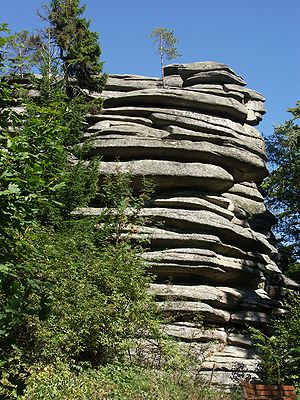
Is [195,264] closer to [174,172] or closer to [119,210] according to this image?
[119,210]

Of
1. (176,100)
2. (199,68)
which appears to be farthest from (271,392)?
(199,68)

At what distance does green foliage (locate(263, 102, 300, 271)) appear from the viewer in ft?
78.0

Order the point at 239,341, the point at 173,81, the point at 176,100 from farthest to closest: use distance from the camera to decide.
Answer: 1. the point at 173,81
2. the point at 176,100
3. the point at 239,341

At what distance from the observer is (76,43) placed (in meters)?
20.7

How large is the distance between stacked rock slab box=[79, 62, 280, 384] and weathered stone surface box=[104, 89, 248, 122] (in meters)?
0.04

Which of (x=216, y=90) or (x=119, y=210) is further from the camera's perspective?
(x=216, y=90)

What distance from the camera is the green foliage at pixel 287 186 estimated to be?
23.8m

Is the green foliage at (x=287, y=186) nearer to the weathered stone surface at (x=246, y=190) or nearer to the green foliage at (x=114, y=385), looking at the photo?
the weathered stone surface at (x=246, y=190)

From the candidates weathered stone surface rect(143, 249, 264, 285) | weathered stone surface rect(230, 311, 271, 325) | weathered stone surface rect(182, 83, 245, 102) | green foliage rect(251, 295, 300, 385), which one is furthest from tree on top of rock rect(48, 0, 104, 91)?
green foliage rect(251, 295, 300, 385)

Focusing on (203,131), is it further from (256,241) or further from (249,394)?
(249,394)

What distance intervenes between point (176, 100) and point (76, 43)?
14.6 ft

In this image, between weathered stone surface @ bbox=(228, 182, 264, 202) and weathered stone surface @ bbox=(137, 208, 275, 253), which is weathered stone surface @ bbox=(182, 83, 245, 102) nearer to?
weathered stone surface @ bbox=(228, 182, 264, 202)

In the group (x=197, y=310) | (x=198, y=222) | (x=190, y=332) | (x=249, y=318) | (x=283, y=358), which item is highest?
(x=198, y=222)

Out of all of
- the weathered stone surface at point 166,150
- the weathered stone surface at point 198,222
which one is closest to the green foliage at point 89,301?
the weathered stone surface at point 198,222
